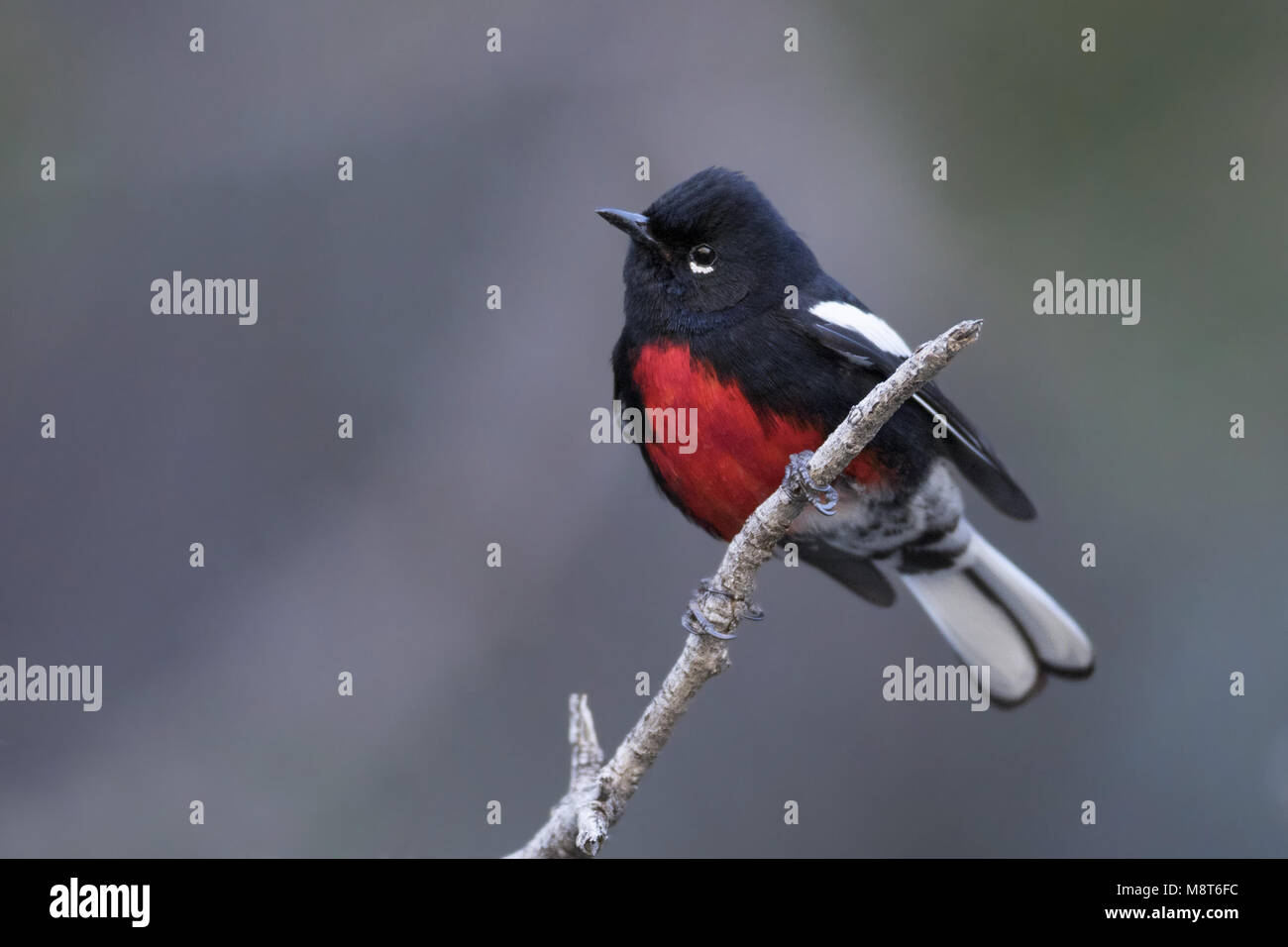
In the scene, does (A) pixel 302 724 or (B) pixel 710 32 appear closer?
(A) pixel 302 724

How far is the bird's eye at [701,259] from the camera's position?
4.70m

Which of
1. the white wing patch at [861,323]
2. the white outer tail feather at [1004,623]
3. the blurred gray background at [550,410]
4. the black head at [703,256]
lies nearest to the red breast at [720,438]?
the black head at [703,256]

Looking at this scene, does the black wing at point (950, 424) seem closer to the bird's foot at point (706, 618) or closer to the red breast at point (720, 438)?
the red breast at point (720, 438)

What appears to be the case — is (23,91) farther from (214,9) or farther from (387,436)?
(387,436)

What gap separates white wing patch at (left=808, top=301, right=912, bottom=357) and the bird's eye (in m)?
0.41

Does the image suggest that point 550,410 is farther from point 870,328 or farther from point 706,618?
point 706,618

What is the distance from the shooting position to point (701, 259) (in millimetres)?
4727

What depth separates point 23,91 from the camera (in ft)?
25.6

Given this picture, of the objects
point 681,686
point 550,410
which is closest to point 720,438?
point 681,686

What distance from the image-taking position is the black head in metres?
4.64

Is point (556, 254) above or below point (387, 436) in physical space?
above
